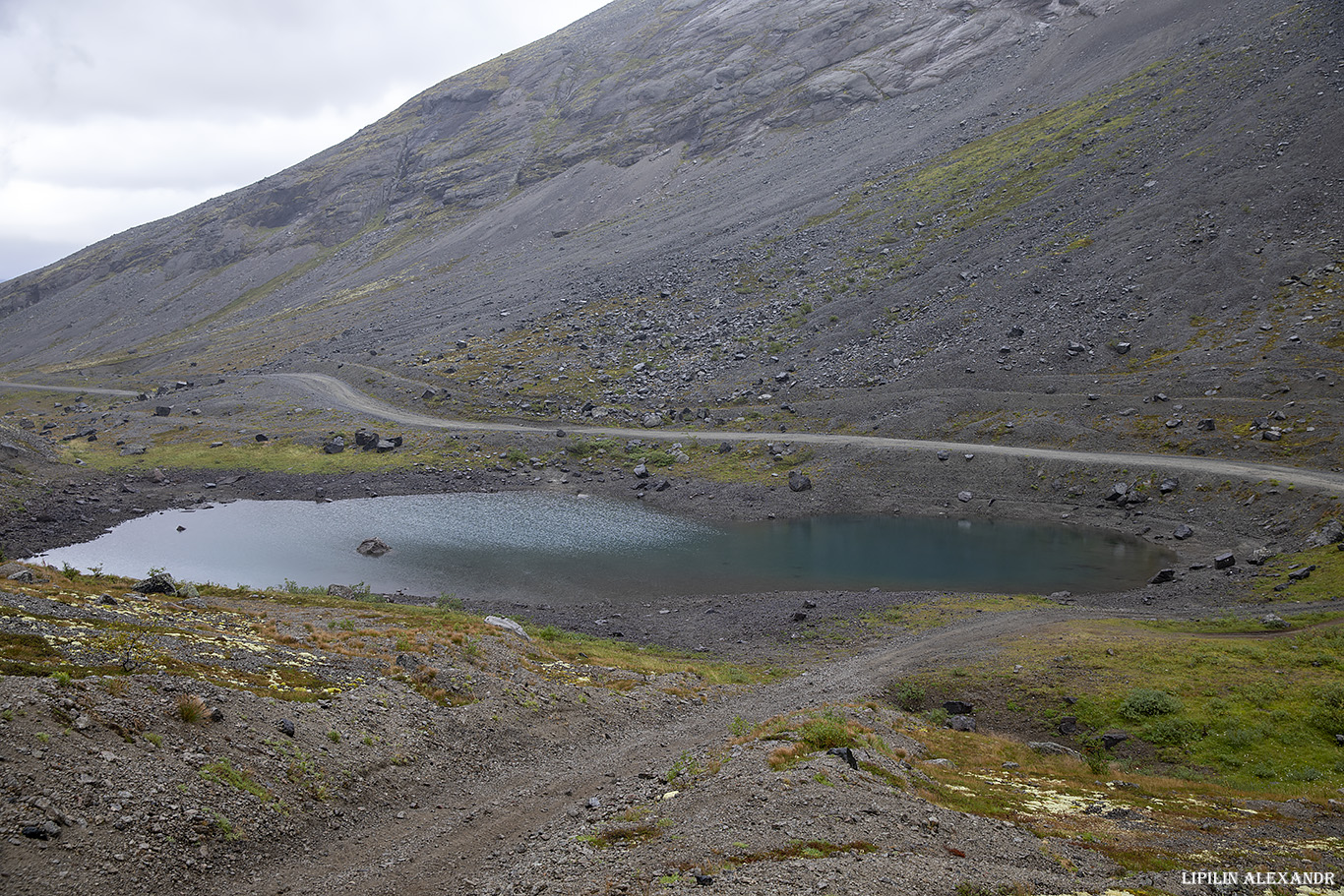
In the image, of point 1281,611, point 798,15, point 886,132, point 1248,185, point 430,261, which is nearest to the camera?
point 1281,611

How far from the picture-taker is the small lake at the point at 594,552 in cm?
4981

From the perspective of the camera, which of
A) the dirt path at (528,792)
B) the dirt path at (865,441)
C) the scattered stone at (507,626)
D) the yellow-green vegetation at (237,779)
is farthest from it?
the dirt path at (865,441)

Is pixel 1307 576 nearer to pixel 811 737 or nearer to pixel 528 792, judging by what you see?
pixel 811 737

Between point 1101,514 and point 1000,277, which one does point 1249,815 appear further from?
point 1000,277

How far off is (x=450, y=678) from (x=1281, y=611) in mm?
41523

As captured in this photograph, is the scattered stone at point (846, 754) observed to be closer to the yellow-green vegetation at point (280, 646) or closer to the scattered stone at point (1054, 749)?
the scattered stone at point (1054, 749)

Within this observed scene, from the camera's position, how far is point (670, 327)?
341 ft

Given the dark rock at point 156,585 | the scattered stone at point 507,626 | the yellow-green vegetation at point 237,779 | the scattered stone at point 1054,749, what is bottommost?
the scattered stone at point 1054,749

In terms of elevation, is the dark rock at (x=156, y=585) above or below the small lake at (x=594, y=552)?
above

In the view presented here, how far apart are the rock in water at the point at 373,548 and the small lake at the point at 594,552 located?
760 millimetres

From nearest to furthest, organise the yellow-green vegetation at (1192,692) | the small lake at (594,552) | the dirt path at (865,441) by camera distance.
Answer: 1. the yellow-green vegetation at (1192,692)
2. the small lake at (594,552)
3. the dirt path at (865,441)

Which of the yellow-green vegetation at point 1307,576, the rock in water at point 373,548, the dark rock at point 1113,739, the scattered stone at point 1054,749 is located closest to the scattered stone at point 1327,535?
the yellow-green vegetation at point 1307,576

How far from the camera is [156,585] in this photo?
31.8 meters

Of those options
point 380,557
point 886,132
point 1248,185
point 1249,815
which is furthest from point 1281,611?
point 886,132
